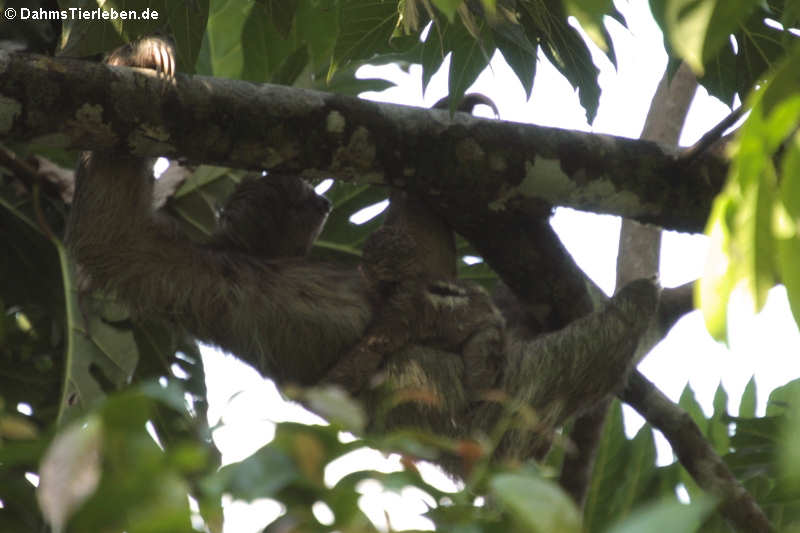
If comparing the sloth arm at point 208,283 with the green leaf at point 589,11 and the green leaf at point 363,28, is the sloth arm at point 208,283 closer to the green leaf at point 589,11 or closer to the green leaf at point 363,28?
the green leaf at point 363,28

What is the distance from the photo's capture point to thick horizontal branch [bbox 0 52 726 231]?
171 inches

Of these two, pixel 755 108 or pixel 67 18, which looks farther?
pixel 67 18

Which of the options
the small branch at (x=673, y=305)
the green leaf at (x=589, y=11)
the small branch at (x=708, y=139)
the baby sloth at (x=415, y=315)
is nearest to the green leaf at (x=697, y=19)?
the green leaf at (x=589, y=11)

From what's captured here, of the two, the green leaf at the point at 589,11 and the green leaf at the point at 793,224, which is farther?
the green leaf at the point at 589,11

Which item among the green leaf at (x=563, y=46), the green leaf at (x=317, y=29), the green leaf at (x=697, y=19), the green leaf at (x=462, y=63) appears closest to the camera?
the green leaf at (x=697, y=19)

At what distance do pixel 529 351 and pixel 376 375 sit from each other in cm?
91

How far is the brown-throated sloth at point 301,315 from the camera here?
16.4 feet

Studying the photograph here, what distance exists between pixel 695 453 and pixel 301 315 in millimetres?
2291

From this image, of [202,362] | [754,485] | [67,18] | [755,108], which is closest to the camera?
[755,108]

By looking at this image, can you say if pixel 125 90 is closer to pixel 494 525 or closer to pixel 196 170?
pixel 196 170

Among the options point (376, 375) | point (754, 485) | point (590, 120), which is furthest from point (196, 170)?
point (754, 485)

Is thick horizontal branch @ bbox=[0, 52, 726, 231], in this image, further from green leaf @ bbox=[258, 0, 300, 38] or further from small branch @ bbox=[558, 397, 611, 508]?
small branch @ bbox=[558, 397, 611, 508]

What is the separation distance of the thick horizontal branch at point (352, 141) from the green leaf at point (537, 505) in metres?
3.29

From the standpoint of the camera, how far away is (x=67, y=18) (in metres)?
4.36
